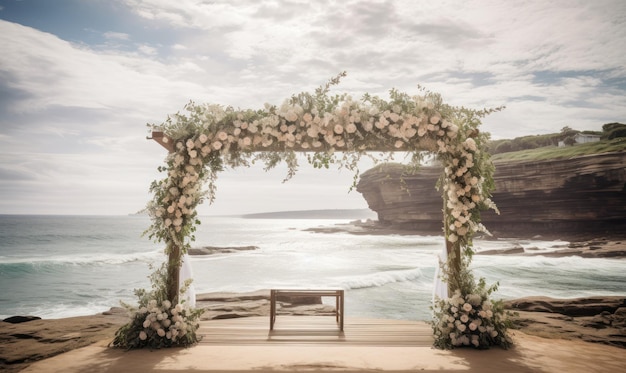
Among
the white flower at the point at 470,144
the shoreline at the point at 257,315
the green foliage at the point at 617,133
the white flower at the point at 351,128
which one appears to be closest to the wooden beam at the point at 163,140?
the white flower at the point at 351,128

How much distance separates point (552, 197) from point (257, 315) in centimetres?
3198

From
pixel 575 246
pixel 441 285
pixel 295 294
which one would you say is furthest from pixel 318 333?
pixel 575 246

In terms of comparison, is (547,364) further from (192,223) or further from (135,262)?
(135,262)

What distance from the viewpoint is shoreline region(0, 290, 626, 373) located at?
18.9 ft

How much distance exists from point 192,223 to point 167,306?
1.18m

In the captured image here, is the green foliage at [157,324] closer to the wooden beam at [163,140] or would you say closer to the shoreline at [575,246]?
the wooden beam at [163,140]

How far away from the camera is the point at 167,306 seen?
203 inches

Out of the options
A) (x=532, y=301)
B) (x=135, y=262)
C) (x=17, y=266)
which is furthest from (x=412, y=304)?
(x=17, y=266)

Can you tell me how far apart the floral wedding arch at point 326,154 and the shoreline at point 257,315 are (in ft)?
3.04

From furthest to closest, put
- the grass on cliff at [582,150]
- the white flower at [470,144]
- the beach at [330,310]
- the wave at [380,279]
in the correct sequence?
the grass on cliff at [582,150]
the wave at [380,279]
the white flower at [470,144]
the beach at [330,310]

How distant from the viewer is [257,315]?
26.4ft

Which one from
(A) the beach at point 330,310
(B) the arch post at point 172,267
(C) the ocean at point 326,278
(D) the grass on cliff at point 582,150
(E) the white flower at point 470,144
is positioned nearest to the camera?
(A) the beach at point 330,310

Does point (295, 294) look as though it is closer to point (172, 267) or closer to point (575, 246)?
point (172, 267)

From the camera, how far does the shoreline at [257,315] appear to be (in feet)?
18.9
